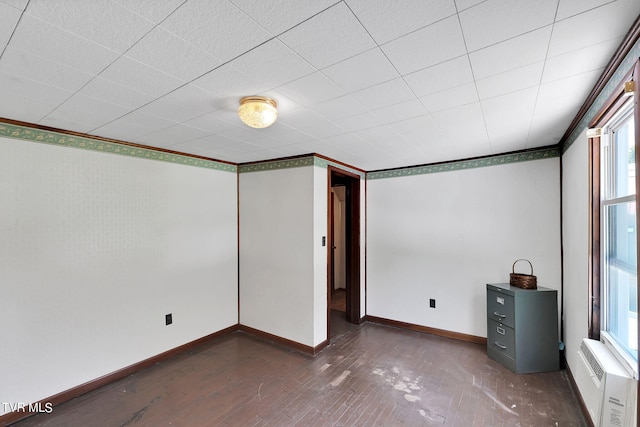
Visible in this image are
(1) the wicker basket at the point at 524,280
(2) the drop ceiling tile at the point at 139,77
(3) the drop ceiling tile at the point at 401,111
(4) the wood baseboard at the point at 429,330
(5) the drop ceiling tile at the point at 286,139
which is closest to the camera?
(2) the drop ceiling tile at the point at 139,77

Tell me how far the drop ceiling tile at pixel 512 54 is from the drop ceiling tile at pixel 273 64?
2.78 feet

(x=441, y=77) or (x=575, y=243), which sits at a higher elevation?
(x=441, y=77)

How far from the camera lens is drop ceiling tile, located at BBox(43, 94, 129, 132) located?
182 centimetres

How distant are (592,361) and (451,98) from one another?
1.98m

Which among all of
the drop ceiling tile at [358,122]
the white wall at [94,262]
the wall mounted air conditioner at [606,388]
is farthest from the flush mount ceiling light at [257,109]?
the wall mounted air conditioner at [606,388]

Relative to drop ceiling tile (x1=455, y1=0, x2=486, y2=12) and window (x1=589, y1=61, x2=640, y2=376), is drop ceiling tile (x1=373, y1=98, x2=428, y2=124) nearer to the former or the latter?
drop ceiling tile (x1=455, y1=0, x2=486, y2=12)

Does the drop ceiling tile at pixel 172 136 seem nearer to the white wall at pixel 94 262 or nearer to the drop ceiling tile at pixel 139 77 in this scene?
the white wall at pixel 94 262

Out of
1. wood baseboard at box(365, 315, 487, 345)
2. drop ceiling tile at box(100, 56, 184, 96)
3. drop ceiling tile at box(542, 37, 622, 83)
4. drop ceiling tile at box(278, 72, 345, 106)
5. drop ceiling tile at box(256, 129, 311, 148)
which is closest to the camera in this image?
drop ceiling tile at box(542, 37, 622, 83)

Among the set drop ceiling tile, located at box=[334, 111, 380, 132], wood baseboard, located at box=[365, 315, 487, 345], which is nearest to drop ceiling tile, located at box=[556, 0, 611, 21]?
drop ceiling tile, located at box=[334, 111, 380, 132]

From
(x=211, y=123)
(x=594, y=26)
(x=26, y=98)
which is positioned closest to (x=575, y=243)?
(x=594, y=26)

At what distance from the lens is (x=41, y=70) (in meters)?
1.42

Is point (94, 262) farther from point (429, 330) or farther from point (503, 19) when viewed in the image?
point (429, 330)

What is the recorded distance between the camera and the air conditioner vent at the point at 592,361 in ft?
5.37

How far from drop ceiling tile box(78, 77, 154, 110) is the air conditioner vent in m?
3.29
